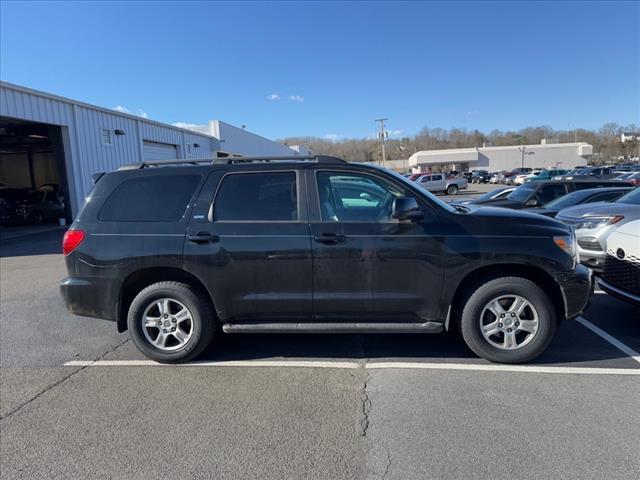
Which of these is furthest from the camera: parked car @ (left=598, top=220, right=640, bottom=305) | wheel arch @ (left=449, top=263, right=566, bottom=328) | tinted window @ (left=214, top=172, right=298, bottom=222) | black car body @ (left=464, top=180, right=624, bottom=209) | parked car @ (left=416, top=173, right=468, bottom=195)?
parked car @ (left=416, top=173, right=468, bottom=195)

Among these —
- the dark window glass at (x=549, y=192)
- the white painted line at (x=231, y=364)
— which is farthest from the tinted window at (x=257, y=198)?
the dark window glass at (x=549, y=192)

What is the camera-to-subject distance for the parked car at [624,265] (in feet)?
15.5

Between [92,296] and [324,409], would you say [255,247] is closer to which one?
[324,409]

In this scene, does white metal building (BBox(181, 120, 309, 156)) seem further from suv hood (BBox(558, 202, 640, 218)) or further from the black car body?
suv hood (BBox(558, 202, 640, 218))

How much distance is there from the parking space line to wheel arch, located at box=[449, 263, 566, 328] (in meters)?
0.47

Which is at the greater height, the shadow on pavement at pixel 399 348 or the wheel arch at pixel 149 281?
the wheel arch at pixel 149 281

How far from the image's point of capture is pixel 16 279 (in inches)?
335

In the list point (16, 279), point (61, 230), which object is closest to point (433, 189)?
point (61, 230)

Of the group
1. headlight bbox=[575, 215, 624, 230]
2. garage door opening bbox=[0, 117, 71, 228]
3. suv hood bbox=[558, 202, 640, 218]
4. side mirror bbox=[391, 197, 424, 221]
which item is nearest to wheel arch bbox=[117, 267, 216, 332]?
side mirror bbox=[391, 197, 424, 221]

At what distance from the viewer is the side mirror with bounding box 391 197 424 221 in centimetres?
378

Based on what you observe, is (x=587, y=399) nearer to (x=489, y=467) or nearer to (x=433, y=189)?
(x=489, y=467)

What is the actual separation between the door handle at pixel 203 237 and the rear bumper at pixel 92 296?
92 cm

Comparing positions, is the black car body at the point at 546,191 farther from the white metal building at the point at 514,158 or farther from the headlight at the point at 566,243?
the white metal building at the point at 514,158

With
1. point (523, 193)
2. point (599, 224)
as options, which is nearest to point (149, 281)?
Answer: point (599, 224)
